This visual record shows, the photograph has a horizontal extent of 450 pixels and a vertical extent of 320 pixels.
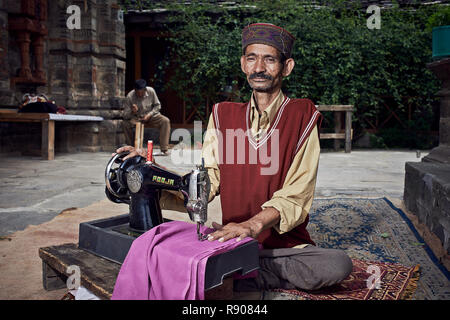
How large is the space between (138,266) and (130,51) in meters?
12.3

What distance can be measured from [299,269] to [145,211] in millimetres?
773

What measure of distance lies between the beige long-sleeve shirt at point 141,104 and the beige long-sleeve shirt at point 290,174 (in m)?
7.35

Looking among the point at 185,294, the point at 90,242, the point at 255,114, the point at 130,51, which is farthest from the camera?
the point at 130,51

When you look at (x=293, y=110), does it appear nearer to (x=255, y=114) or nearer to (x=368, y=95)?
(x=255, y=114)

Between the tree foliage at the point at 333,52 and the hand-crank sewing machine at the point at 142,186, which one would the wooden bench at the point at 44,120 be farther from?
the hand-crank sewing machine at the point at 142,186

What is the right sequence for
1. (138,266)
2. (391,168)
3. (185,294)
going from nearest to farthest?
(185,294), (138,266), (391,168)

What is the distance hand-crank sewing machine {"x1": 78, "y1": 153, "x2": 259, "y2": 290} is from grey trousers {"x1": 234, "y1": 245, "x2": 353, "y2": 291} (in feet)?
1.08

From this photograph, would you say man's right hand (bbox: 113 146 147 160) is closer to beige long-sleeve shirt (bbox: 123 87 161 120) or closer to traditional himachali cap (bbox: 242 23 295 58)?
traditional himachali cap (bbox: 242 23 295 58)

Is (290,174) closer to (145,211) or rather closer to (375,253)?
(145,211)

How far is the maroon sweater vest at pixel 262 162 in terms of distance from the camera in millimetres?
2109

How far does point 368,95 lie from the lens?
1010 cm

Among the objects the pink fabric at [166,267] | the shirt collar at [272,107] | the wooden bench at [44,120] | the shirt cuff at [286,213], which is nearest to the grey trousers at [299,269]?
the shirt cuff at [286,213]

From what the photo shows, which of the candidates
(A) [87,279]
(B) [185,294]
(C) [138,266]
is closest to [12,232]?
(A) [87,279]

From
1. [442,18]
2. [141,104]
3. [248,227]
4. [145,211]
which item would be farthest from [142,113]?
[248,227]
